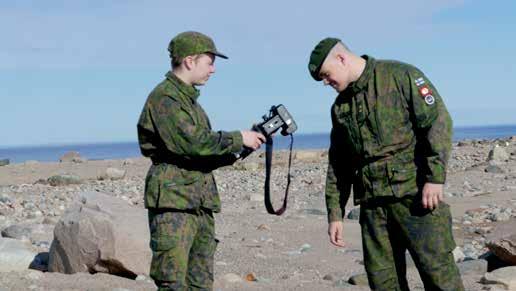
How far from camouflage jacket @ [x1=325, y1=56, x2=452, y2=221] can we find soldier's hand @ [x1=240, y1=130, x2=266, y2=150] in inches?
23.0

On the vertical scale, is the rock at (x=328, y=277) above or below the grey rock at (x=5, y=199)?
below

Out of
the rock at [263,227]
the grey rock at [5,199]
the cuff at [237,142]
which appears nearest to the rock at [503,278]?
the cuff at [237,142]

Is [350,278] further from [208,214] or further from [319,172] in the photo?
[319,172]

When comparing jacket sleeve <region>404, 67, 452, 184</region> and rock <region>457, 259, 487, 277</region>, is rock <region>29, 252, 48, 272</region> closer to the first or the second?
rock <region>457, 259, 487, 277</region>

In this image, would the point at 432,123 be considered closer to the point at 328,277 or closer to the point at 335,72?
the point at 335,72

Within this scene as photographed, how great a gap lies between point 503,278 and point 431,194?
264 centimetres

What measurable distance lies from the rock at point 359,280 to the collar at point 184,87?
2914mm

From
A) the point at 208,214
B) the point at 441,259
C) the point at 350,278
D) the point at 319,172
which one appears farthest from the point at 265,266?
the point at 319,172

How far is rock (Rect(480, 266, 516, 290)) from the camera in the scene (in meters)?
7.27

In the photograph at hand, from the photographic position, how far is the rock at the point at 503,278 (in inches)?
286

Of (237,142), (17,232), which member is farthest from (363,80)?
(17,232)

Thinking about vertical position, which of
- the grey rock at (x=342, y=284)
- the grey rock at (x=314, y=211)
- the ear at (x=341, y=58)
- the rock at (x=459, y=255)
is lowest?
the grey rock at (x=342, y=284)

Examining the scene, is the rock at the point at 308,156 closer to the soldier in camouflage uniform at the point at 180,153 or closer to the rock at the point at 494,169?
the rock at the point at 494,169

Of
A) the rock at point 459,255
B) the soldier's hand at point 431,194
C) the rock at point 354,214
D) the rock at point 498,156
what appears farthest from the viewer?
the rock at point 498,156
